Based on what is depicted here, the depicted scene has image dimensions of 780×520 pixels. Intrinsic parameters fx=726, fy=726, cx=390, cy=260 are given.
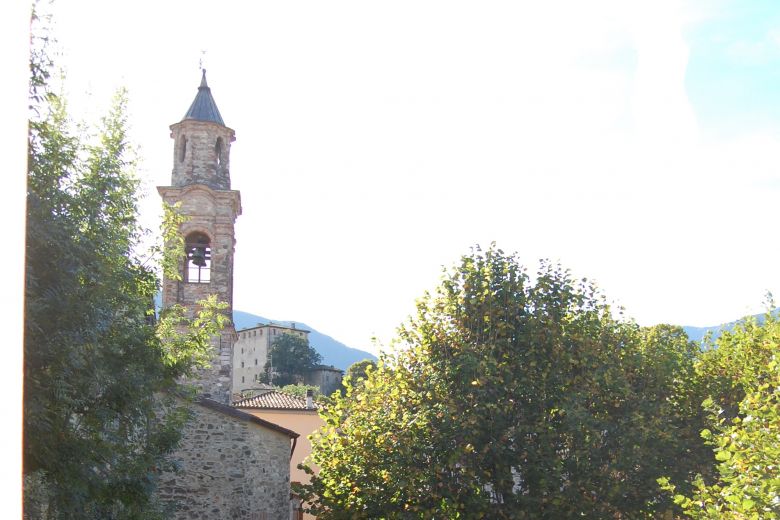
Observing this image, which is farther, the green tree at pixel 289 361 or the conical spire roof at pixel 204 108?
the green tree at pixel 289 361

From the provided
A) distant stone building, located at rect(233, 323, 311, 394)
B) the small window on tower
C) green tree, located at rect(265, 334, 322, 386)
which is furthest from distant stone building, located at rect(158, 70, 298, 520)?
distant stone building, located at rect(233, 323, 311, 394)

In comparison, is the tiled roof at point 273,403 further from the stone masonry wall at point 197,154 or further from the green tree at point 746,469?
the green tree at point 746,469

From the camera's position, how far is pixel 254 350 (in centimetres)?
8731

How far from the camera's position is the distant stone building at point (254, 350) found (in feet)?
279

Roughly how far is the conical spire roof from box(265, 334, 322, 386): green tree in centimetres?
5578

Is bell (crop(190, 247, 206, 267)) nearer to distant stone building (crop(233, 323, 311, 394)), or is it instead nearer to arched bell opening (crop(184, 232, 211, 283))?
arched bell opening (crop(184, 232, 211, 283))

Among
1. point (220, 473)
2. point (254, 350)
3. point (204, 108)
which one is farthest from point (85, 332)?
point (254, 350)

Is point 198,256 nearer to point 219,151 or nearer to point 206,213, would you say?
point 206,213

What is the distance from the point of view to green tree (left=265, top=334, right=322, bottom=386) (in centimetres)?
7794

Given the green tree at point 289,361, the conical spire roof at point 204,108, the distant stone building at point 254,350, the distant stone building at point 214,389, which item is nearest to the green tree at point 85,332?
the distant stone building at point 214,389

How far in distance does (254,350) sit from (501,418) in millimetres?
77141

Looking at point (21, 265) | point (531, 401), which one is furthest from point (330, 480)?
point (21, 265)

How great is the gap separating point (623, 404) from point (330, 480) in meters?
5.70

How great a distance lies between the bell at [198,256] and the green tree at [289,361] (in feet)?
183
